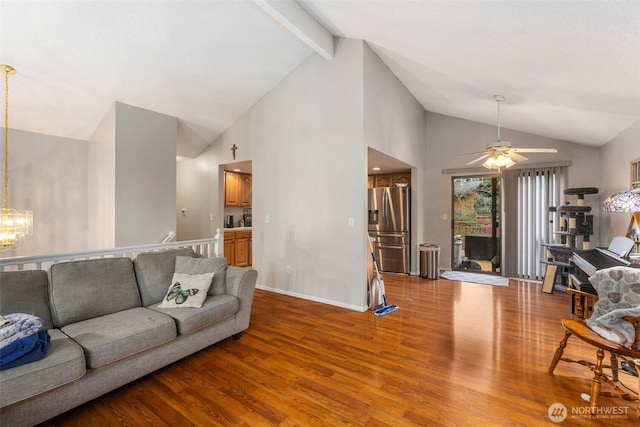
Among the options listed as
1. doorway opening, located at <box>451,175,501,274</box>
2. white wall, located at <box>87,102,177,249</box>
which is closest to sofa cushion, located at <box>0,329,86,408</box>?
white wall, located at <box>87,102,177,249</box>

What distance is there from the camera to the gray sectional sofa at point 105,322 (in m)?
1.62

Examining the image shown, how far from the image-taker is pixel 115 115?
408 cm

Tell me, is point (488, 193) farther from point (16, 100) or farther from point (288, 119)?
point (16, 100)

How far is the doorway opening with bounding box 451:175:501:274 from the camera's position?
579 centimetres

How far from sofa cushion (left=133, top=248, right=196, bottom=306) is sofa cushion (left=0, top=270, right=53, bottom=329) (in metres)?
0.64

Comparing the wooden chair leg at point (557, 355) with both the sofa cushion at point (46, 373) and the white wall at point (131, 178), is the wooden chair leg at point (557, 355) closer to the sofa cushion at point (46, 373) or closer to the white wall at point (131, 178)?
the sofa cushion at point (46, 373)

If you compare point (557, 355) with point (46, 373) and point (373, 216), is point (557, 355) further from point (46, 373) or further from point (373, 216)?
point (373, 216)

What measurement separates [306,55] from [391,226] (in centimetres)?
345

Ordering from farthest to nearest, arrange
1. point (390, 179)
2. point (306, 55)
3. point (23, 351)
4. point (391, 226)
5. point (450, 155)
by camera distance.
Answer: point (390, 179), point (450, 155), point (391, 226), point (306, 55), point (23, 351)

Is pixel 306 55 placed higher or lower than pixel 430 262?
higher

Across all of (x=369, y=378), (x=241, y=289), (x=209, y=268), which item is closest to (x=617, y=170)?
(x=369, y=378)

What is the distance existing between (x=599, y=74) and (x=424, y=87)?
233 cm

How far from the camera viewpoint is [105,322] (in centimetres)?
216

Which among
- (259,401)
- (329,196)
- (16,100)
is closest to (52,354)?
(259,401)
